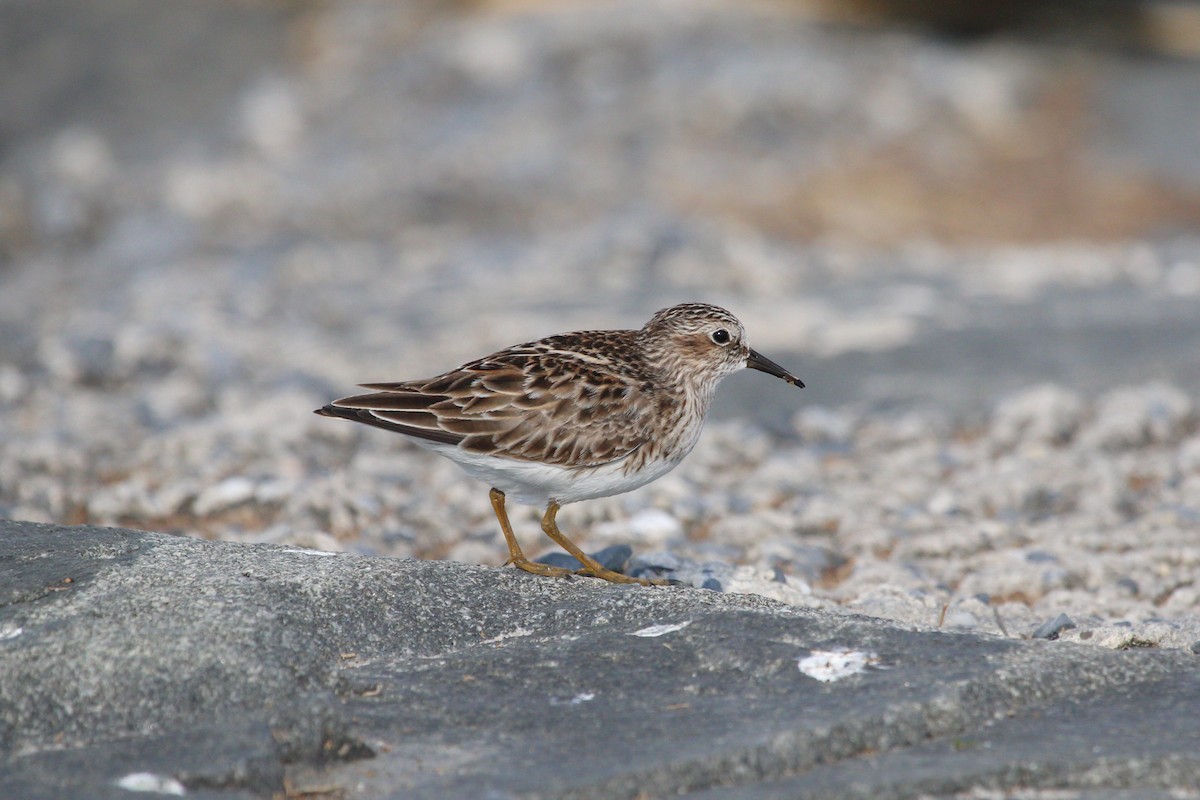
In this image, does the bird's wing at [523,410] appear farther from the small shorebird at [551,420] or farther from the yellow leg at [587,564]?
the yellow leg at [587,564]

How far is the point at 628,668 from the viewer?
4.27m

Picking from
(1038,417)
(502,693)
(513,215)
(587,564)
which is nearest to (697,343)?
(587,564)

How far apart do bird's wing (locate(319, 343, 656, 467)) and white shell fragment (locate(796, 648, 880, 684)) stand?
170cm

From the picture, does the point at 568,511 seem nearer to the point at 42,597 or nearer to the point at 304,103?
the point at 42,597

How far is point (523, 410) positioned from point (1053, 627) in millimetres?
2257

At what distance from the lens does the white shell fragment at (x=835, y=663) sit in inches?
163

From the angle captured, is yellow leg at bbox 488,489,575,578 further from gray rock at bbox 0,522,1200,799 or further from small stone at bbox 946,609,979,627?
small stone at bbox 946,609,979,627

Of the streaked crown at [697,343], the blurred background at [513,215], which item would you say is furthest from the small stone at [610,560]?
the blurred background at [513,215]

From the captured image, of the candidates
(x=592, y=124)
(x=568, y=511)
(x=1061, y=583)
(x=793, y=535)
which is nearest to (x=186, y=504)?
(x=568, y=511)

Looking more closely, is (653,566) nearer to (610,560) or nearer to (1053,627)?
(610,560)

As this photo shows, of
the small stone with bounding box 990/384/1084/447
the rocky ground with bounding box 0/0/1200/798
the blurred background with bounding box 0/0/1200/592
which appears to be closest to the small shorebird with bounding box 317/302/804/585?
the rocky ground with bounding box 0/0/1200/798

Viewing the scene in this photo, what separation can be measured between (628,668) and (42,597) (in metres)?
1.88

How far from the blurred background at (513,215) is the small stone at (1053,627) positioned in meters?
2.55

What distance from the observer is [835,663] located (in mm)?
4215
